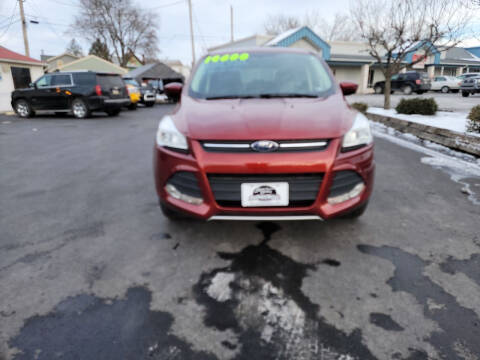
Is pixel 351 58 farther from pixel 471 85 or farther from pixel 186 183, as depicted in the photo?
pixel 186 183

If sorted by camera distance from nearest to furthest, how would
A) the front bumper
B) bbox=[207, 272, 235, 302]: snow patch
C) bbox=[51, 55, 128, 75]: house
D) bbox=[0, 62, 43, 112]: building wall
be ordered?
1. bbox=[207, 272, 235, 302]: snow patch
2. the front bumper
3. bbox=[0, 62, 43, 112]: building wall
4. bbox=[51, 55, 128, 75]: house

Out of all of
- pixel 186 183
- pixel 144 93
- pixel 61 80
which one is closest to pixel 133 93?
pixel 144 93

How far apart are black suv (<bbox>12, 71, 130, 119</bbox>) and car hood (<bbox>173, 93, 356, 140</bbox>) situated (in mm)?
11438

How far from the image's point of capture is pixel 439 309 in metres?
1.94

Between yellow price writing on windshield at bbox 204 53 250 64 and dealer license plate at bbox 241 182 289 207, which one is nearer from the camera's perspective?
dealer license plate at bbox 241 182 289 207

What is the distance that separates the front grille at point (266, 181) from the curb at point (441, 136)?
14.8 ft

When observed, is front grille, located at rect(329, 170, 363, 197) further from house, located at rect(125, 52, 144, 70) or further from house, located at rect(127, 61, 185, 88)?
house, located at rect(125, 52, 144, 70)

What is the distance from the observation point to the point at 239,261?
2.47 metres

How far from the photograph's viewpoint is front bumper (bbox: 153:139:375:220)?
86.6 inches

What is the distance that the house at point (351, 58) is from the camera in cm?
2550

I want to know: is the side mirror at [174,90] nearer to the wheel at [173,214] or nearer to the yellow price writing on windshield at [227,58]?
the yellow price writing on windshield at [227,58]

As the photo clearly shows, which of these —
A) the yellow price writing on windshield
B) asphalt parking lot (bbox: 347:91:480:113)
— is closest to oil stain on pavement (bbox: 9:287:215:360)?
the yellow price writing on windshield

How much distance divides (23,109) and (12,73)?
265 inches

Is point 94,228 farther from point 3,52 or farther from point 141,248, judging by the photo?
point 3,52
